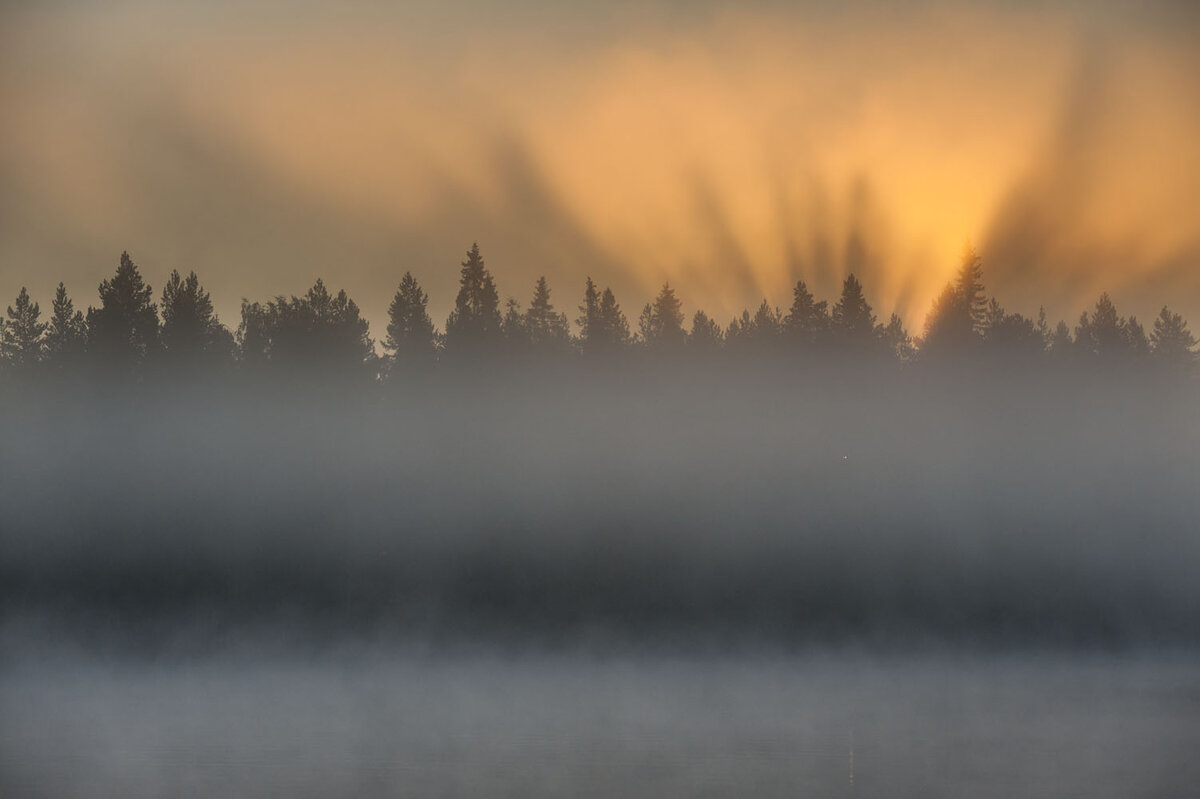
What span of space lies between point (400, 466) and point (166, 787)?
74254mm

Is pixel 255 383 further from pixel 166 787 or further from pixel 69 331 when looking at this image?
pixel 166 787

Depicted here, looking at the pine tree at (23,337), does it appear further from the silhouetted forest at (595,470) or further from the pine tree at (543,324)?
the pine tree at (543,324)

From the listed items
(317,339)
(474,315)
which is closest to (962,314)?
(474,315)

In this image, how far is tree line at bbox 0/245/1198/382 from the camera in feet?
295

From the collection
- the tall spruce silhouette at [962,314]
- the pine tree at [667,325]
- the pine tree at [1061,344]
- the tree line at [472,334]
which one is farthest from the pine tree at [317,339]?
the pine tree at [1061,344]

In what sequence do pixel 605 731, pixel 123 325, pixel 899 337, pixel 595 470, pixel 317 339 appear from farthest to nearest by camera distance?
pixel 899 337, pixel 595 470, pixel 317 339, pixel 123 325, pixel 605 731

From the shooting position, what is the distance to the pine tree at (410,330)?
9331cm

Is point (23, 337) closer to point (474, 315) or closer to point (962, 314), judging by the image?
point (474, 315)

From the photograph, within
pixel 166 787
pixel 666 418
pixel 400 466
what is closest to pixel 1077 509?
pixel 666 418

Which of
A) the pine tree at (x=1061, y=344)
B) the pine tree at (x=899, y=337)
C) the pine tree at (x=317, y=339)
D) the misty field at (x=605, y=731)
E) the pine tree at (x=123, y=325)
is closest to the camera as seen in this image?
the misty field at (x=605, y=731)

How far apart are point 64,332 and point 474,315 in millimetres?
24860

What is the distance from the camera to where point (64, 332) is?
298 ft

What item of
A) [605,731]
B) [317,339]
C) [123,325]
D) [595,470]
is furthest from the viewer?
[595,470]

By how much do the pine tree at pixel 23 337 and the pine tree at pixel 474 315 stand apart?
987 inches
